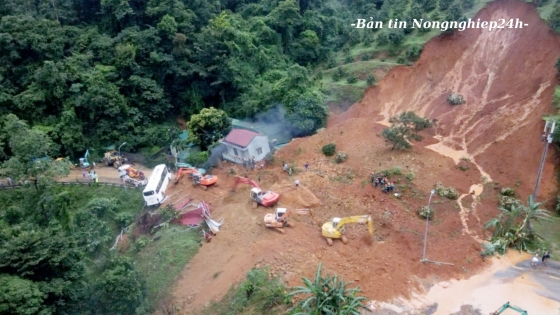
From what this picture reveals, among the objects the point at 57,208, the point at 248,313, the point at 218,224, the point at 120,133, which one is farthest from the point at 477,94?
the point at 57,208

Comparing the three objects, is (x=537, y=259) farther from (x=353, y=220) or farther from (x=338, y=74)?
(x=338, y=74)

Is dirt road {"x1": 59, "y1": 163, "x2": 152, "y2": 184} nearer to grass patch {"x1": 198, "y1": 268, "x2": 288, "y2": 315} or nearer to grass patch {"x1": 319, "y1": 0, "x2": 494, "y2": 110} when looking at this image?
grass patch {"x1": 198, "y1": 268, "x2": 288, "y2": 315}

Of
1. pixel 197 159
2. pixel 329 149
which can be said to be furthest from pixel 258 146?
pixel 329 149

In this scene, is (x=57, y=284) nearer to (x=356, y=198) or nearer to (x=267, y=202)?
(x=267, y=202)

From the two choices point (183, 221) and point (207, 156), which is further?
point (207, 156)

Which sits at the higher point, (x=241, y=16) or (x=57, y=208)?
(x=241, y=16)

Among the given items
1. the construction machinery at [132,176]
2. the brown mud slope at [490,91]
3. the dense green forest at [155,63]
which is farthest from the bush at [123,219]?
the brown mud slope at [490,91]
